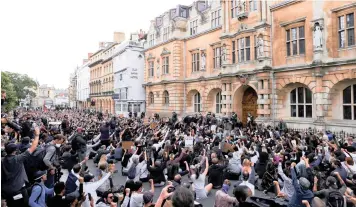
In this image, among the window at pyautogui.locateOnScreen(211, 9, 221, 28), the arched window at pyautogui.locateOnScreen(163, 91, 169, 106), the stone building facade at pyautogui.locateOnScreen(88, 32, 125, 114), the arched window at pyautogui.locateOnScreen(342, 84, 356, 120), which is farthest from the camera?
the stone building facade at pyautogui.locateOnScreen(88, 32, 125, 114)

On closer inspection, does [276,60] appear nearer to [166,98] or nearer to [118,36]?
[166,98]

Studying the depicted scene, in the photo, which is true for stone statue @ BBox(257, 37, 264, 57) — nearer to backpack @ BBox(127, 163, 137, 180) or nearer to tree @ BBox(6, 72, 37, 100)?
backpack @ BBox(127, 163, 137, 180)

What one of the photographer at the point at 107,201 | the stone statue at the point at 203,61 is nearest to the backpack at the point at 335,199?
the photographer at the point at 107,201

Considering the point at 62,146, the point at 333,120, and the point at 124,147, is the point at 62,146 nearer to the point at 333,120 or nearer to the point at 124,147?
the point at 124,147

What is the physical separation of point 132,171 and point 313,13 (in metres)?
17.4

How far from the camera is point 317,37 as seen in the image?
18.6 m

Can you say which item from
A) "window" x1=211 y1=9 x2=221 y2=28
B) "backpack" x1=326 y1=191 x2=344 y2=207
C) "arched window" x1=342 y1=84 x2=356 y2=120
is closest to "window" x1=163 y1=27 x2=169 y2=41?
"window" x1=211 y1=9 x2=221 y2=28

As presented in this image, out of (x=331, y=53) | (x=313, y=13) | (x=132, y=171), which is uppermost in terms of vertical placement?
(x=313, y=13)

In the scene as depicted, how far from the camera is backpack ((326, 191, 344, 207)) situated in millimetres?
5742

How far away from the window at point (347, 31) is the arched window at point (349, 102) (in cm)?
291

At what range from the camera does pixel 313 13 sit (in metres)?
19.2

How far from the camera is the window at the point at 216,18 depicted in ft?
92.1

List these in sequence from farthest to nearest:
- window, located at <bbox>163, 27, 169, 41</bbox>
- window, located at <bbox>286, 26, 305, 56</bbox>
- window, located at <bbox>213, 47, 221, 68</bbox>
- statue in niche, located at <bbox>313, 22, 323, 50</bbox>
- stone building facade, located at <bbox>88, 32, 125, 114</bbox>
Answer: stone building facade, located at <bbox>88, 32, 125, 114</bbox>, window, located at <bbox>163, 27, 169, 41</bbox>, window, located at <bbox>213, 47, 221, 68</bbox>, window, located at <bbox>286, 26, 305, 56</bbox>, statue in niche, located at <bbox>313, 22, 323, 50</bbox>

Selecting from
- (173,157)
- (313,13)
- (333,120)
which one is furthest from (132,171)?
(313,13)
